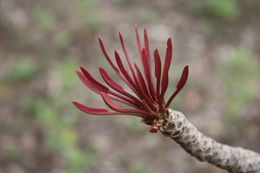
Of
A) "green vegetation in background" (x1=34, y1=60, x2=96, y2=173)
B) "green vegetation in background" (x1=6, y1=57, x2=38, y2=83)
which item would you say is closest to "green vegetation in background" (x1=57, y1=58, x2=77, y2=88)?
"green vegetation in background" (x1=34, y1=60, x2=96, y2=173)

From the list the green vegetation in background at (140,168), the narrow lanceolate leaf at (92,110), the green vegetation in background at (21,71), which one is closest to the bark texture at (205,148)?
the narrow lanceolate leaf at (92,110)

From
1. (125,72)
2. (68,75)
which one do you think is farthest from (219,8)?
(125,72)

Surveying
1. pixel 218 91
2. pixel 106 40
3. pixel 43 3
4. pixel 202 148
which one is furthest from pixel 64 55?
pixel 202 148

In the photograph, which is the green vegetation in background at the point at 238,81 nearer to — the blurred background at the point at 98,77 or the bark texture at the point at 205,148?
the blurred background at the point at 98,77

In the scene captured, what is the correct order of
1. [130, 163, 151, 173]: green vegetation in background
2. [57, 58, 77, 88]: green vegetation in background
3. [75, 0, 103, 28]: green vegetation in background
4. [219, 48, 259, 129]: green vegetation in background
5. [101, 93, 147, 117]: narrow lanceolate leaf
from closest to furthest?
1. [101, 93, 147, 117]: narrow lanceolate leaf
2. [130, 163, 151, 173]: green vegetation in background
3. [219, 48, 259, 129]: green vegetation in background
4. [57, 58, 77, 88]: green vegetation in background
5. [75, 0, 103, 28]: green vegetation in background

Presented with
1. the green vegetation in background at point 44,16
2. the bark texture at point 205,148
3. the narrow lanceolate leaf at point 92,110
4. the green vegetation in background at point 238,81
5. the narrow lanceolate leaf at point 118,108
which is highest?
the green vegetation in background at point 44,16

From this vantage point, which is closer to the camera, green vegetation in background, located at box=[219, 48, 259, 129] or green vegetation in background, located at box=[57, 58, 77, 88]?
green vegetation in background, located at box=[219, 48, 259, 129]

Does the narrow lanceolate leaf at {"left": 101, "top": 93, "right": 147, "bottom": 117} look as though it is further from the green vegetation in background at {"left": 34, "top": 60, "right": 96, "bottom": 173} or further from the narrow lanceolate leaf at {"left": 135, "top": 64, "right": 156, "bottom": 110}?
the green vegetation in background at {"left": 34, "top": 60, "right": 96, "bottom": 173}
